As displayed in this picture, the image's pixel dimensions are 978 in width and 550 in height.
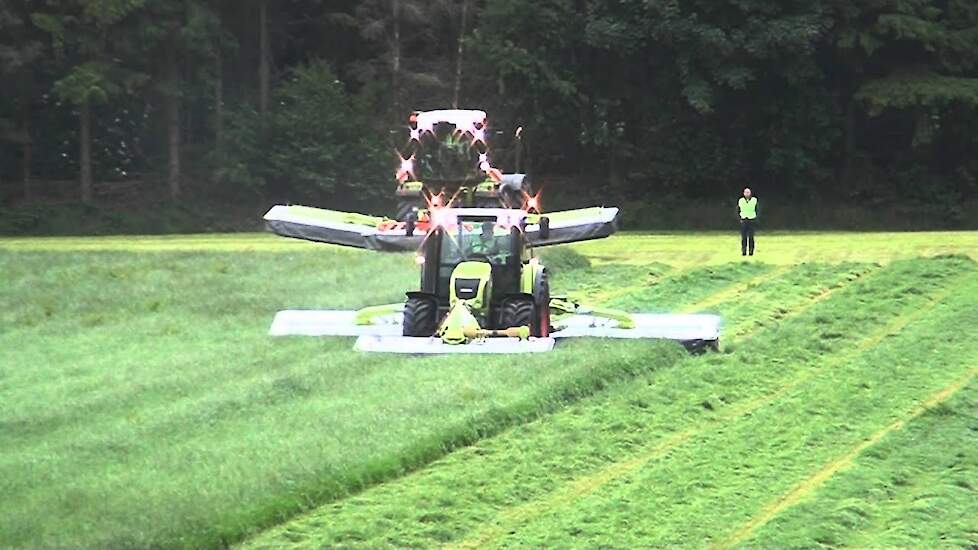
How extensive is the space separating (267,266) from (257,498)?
64.3 ft

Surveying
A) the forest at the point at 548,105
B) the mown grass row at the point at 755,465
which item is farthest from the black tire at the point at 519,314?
the forest at the point at 548,105

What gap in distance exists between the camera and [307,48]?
196 feet

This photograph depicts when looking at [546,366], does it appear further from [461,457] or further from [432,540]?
[432,540]

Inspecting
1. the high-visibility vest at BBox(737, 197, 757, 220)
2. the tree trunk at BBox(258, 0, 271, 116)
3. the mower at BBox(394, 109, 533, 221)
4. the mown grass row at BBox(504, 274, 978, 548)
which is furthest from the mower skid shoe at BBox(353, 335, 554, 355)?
the tree trunk at BBox(258, 0, 271, 116)

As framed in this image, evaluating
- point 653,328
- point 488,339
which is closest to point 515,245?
point 488,339

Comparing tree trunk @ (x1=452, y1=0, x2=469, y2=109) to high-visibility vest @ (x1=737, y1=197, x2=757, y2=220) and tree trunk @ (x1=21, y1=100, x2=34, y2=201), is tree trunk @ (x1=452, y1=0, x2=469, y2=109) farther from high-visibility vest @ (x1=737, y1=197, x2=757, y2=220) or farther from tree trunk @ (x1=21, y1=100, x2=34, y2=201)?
high-visibility vest @ (x1=737, y1=197, x2=757, y2=220)

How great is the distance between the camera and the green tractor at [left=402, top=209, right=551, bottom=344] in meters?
23.4

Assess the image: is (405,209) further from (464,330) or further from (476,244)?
(464,330)

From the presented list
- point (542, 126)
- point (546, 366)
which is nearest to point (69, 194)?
point (542, 126)

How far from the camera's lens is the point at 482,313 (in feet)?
77.0

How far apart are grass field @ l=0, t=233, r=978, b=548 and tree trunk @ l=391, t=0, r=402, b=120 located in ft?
84.7

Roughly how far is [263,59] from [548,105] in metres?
9.13

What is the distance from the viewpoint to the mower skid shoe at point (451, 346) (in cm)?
2259

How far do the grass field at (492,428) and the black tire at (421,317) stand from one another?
101 centimetres
